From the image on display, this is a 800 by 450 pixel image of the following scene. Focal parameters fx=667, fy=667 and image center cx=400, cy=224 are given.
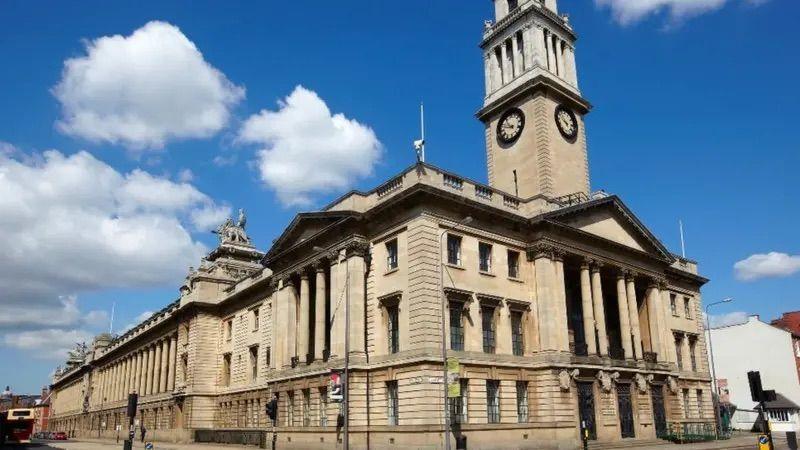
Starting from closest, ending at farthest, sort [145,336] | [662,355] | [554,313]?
[554,313] → [662,355] → [145,336]

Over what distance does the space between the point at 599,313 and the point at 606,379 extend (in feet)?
14.3

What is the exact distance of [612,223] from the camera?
4678 cm

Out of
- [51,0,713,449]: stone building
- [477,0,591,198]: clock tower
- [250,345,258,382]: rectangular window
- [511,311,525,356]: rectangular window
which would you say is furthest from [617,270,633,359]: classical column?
[250,345,258,382]: rectangular window

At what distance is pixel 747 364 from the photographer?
245 feet

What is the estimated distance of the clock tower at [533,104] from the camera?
50.1 metres

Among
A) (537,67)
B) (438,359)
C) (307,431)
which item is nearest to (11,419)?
(307,431)

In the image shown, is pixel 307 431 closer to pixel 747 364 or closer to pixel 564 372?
pixel 564 372

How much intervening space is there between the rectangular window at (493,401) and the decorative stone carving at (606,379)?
305 inches

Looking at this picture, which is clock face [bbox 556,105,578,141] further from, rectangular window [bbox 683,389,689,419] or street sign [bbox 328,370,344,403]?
street sign [bbox 328,370,344,403]

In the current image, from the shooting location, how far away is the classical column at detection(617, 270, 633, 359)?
44781 mm

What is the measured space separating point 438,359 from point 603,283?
19.9 metres

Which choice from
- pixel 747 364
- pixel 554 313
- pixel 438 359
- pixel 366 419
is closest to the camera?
pixel 438 359

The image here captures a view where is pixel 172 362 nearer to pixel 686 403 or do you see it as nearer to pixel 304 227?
pixel 304 227

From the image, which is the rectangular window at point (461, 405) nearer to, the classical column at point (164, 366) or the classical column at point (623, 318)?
the classical column at point (623, 318)
